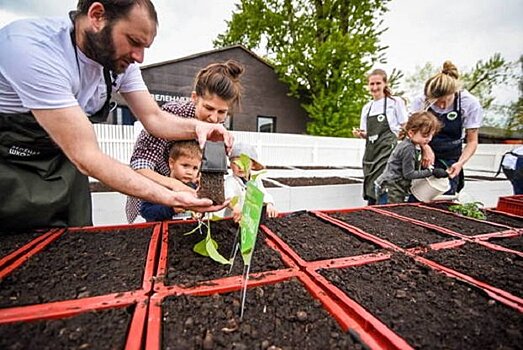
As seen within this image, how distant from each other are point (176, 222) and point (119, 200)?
76.7 inches

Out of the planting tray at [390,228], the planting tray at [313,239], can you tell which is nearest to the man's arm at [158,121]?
the planting tray at [313,239]

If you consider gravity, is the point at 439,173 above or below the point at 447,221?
above

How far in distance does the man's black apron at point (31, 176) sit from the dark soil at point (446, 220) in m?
1.59

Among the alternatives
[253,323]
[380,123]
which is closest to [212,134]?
[253,323]

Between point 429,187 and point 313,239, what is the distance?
125 centimetres

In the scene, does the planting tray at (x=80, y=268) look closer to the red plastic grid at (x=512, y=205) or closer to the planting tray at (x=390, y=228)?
the planting tray at (x=390, y=228)

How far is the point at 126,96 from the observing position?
1366 mm

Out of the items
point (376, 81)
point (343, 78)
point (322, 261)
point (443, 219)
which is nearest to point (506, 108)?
point (343, 78)

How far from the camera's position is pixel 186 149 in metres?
1.45

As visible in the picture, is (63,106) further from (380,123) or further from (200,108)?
(380,123)

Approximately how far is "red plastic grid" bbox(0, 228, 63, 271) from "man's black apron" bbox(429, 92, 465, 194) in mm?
2421

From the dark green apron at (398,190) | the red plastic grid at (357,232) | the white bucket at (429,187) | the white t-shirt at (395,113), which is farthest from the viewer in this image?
the white t-shirt at (395,113)

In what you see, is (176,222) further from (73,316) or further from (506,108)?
(506,108)

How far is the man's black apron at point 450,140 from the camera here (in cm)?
205
